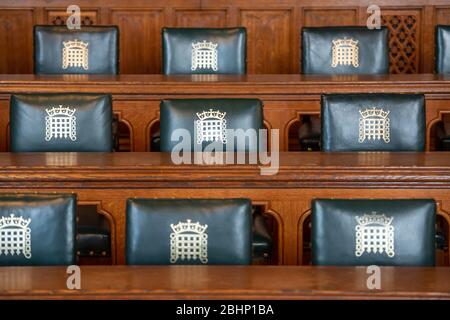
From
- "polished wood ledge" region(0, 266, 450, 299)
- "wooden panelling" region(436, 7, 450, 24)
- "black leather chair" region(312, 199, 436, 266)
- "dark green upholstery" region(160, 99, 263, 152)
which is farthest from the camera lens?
"wooden panelling" region(436, 7, 450, 24)

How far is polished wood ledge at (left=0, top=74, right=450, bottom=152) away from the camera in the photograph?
4750mm

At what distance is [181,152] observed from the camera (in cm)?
376

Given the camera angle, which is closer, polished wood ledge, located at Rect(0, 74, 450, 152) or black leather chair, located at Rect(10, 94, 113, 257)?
black leather chair, located at Rect(10, 94, 113, 257)

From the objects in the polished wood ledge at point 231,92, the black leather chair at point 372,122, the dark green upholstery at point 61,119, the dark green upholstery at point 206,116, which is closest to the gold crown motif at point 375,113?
the black leather chair at point 372,122

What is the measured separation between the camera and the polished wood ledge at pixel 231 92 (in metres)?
4.75

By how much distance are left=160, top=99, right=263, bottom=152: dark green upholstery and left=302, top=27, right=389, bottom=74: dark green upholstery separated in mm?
1409

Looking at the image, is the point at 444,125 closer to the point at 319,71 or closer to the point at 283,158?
the point at 319,71

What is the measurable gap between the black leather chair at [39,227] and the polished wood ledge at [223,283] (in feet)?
0.81

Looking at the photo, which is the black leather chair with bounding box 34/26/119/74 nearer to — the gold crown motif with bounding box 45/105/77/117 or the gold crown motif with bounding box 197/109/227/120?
the gold crown motif with bounding box 45/105/77/117

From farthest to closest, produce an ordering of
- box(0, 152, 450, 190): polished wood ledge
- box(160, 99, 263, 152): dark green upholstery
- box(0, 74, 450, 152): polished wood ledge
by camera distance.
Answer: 1. box(0, 74, 450, 152): polished wood ledge
2. box(160, 99, 263, 152): dark green upholstery
3. box(0, 152, 450, 190): polished wood ledge

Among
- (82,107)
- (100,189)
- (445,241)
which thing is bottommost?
(445,241)

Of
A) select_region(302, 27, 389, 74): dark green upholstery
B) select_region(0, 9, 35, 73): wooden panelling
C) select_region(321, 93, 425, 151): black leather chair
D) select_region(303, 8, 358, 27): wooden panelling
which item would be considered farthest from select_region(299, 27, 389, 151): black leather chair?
select_region(0, 9, 35, 73): wooden panelling
